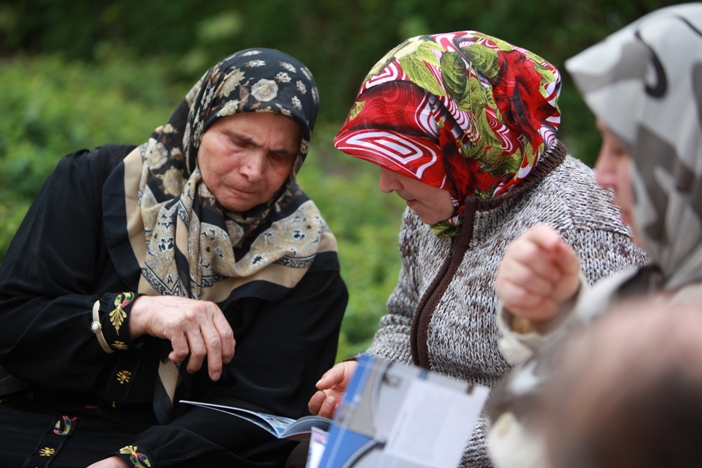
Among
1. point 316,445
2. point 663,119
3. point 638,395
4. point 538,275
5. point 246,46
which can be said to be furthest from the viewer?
point 246,46

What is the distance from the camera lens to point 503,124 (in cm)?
219

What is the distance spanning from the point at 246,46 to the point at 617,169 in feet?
29.2

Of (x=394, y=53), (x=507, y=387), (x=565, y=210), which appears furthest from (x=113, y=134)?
(x=507, y=387)

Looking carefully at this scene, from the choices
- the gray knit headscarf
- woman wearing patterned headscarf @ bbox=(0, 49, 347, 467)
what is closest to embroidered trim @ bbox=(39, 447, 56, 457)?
woman wearing patterned headscarf @ bbox=(0, 49, 347, 467)

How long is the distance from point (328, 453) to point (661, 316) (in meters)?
0.63

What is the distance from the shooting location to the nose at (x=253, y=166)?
246 centimetres

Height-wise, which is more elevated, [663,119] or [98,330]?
[663,119]

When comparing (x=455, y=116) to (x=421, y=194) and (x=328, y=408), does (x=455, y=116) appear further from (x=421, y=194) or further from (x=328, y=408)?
(x=328, y=408)

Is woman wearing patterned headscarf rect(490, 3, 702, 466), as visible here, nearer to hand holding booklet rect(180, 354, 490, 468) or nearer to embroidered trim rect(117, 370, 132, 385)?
hand holding booklet rect(180, 354, 490, 468)

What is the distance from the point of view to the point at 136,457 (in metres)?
2.19

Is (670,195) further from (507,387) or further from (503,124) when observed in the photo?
(503,124)

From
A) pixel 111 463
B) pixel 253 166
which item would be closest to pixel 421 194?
pixel 253 166

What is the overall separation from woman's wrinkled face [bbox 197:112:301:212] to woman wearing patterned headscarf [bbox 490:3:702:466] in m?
1.19

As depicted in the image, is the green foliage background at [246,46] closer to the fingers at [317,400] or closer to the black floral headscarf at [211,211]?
the black floral headscarf at [211,211]
